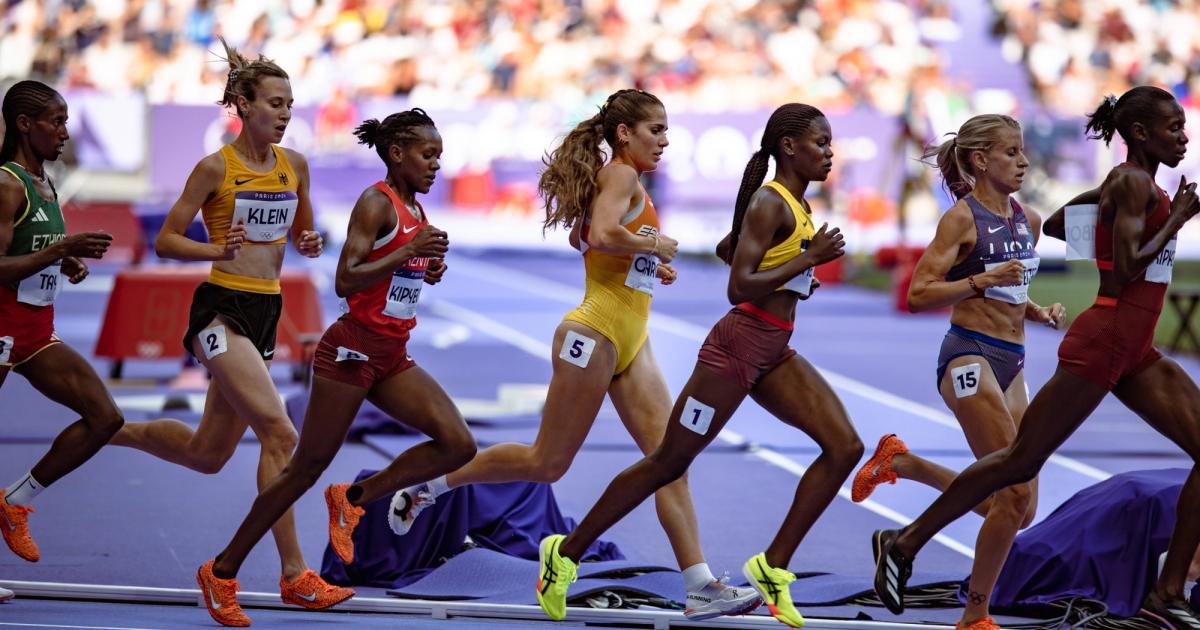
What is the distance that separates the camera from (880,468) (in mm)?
5859

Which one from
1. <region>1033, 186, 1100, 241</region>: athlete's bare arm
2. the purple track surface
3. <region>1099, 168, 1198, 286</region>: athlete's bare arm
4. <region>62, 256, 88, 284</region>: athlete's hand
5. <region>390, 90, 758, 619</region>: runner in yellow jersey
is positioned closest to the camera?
<region>1099, 168, 1198, 286</region>: athlete's bare arm

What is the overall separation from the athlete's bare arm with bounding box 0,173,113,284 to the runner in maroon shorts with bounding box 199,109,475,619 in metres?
0.89

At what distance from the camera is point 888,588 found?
5.34 meters

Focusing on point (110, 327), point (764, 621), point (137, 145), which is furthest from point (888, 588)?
point (137, 145)

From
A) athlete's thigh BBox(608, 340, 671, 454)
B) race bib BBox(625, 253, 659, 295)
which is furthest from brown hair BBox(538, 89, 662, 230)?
athlete's thigh BBox(608, 340, 671, 454)

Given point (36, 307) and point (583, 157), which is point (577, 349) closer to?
point (583, 157)

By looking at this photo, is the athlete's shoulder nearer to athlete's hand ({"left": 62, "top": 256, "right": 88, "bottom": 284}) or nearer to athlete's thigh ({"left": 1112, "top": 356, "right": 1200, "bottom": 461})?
athlete's hand ({"left": 62, "top": 256, "right": 88, "bottom": 284})

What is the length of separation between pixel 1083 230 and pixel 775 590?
1.57 m

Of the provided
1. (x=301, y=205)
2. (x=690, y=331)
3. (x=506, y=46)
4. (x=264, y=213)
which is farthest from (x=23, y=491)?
(x=506, y=46)

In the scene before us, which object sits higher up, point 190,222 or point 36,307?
point 190,222

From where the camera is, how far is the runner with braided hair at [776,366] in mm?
5332

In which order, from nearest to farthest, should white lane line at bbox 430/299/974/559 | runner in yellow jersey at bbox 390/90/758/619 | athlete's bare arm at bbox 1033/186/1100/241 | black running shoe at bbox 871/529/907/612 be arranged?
black running shoe at bbox 871/529/907/612, athlete's bare arm at bbox 1033/186/1100/241, runner in yellow jersey at bbox 390/90/758/619, white lane line at bbox 430/299/974/559

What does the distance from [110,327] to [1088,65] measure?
2405 cm

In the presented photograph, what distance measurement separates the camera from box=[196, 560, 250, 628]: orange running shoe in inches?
218
